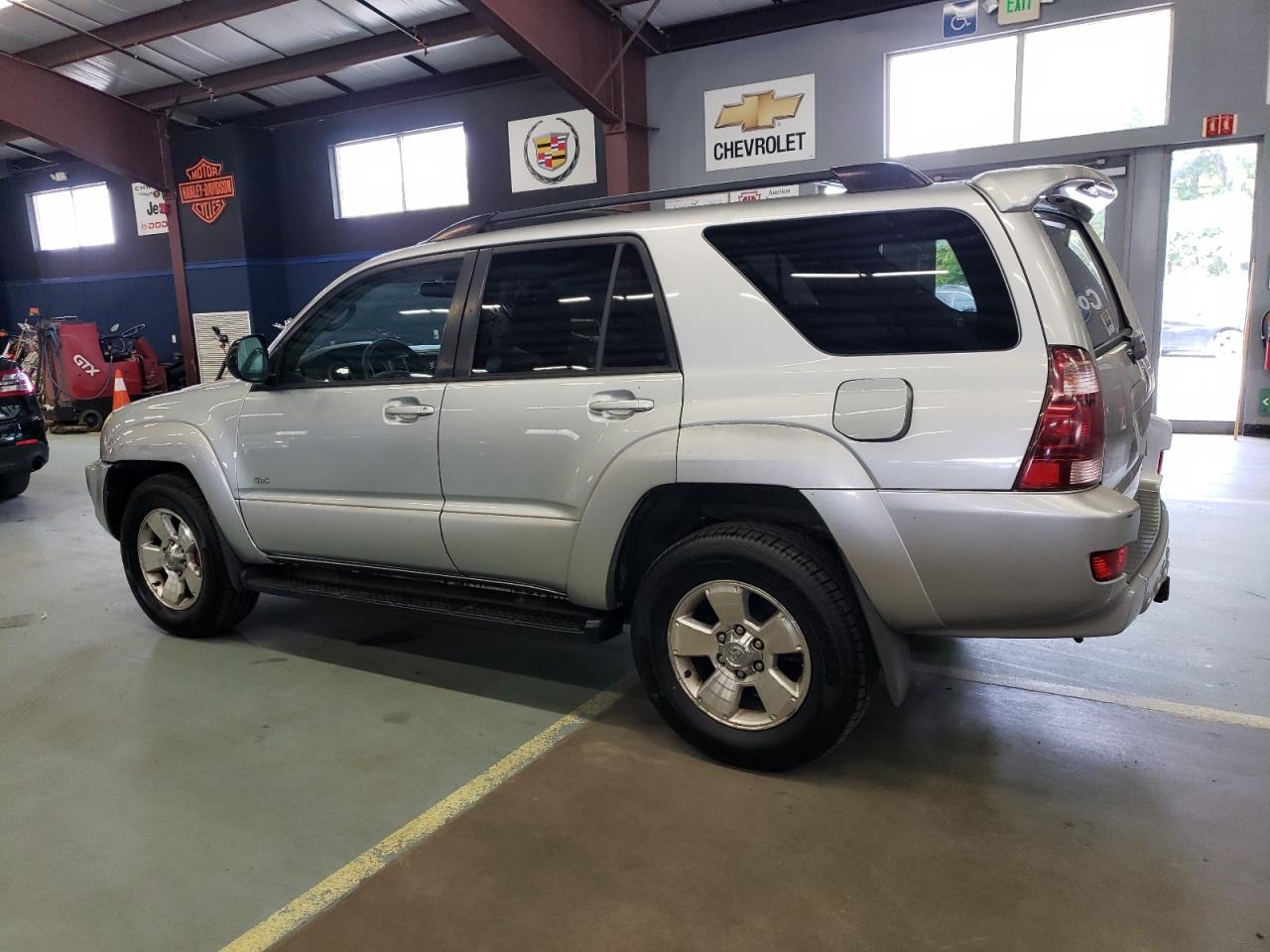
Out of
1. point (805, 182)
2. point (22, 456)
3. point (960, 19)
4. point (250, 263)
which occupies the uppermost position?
point (960, 19)

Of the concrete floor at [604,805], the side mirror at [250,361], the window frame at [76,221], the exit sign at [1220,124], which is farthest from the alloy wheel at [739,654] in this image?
the window frame at [76,221]

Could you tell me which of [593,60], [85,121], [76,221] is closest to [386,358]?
[593,60]

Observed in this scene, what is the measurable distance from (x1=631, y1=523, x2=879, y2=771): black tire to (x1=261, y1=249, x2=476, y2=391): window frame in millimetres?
1128

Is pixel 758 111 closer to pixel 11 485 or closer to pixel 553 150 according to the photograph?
pixel 553 150

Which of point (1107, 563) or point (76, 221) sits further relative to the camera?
point (76, 221)

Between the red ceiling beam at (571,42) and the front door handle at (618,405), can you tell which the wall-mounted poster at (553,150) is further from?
the front door handle at (618,405)

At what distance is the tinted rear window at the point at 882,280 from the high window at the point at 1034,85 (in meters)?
8.12

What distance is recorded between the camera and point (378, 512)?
3420 millimetres

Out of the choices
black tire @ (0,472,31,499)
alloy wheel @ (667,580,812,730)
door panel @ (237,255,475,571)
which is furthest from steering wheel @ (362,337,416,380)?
black tire @ (0,472,31,499)

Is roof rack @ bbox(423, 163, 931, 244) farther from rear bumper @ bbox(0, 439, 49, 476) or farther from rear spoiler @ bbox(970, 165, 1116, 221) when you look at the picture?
rear bumper @ bbox(0, 439, 49, 476)

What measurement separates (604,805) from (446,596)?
3.44 feet

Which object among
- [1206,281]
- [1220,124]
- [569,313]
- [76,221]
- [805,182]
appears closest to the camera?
[805,182]

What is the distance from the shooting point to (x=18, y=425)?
6.87 m

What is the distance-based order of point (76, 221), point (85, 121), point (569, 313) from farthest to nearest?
point (76, 221) < point (85, 121) < point (569, 313)
